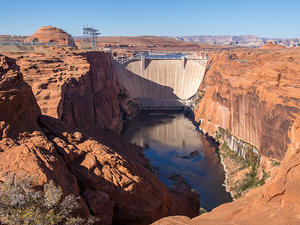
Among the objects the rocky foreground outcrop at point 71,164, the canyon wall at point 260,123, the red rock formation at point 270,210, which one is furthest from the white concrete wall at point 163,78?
the red rock formation at point 270,210

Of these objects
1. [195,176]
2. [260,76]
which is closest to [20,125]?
[195,176]

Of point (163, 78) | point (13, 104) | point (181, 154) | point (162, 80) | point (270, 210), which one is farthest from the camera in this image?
point (163, 78)

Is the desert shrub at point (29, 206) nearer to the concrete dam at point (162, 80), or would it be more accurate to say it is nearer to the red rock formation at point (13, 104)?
the red rock formation at point (13, 104)

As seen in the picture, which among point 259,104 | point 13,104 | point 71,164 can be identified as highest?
point 13,104

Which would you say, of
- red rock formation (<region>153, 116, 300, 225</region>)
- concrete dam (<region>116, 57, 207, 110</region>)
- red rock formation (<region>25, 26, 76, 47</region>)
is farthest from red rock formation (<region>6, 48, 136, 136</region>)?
red rock formation (<region>153, 116, 300, 225</region>)

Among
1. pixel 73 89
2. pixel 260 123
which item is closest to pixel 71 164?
pixel 73 89

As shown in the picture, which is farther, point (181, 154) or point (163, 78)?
point (163, 78)

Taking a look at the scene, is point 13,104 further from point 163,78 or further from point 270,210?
point 163,78
